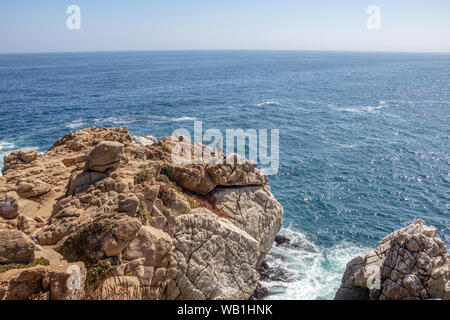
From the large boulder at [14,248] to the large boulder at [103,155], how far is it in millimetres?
8812

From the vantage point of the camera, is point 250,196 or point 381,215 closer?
point 250,196

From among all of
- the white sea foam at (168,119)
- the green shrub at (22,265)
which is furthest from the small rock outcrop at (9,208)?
the white sea foam at (168,119)

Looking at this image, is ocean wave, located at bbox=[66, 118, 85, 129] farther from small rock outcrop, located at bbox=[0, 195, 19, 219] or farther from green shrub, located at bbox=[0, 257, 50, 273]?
green shrub, located at bbox=[0, 257, 50, 273]

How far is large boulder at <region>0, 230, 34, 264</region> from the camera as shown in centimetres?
1638

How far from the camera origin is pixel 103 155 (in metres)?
24.5

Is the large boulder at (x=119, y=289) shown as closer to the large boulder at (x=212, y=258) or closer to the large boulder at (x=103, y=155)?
the large boulder at (x=212, y=258)

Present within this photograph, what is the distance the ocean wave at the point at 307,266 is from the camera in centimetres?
2998

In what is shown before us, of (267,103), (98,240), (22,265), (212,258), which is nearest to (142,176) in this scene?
(98,240)

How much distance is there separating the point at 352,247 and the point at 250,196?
1526cm

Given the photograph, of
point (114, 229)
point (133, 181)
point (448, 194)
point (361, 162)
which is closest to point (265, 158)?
point (361, 162)

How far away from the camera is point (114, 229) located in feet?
61.5

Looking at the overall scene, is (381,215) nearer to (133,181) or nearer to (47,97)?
(133,181)

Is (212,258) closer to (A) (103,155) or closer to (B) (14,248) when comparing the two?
(A) (103,155)

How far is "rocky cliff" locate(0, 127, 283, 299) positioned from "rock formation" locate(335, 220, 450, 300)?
8771 mm
